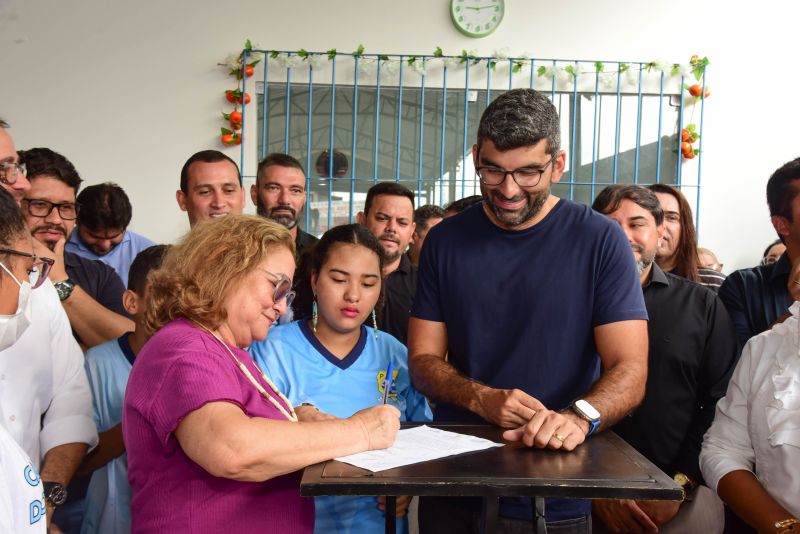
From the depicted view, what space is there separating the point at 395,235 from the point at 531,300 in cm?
181

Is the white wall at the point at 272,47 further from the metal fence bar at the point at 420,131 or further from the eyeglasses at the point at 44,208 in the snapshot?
the eyeglasses at the point at 44,208

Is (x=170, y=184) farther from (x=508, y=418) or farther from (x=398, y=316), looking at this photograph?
(x=508, y=418)

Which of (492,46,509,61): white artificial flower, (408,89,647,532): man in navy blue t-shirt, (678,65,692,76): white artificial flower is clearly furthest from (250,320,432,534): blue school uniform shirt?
(678,65,692,76): white artificial flower

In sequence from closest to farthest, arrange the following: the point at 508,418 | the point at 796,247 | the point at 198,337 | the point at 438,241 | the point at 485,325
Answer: the point at 198,337
the point at 508,418
the point at 485,325
the point at 438,241
the point at 796,247

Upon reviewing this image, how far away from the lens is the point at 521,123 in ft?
5.88

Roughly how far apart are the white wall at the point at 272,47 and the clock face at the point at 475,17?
0.08 metres

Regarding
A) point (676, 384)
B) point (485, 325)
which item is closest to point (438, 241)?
point (485, 325)

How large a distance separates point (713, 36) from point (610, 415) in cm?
510

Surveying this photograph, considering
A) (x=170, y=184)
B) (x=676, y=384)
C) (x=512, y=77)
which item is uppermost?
(x=512, y=77)

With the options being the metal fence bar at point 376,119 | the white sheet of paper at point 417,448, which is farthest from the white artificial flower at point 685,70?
the white sheet of paper at point 417,448

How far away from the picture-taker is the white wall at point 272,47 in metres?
5.48

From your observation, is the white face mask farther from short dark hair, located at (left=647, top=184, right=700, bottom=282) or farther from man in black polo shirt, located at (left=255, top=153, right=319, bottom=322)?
short dark hair, located at (left=647, top=184, right=700, bottom=282)

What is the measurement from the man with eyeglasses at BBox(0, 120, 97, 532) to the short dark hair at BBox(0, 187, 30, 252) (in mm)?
277

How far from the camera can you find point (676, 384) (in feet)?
7.50
